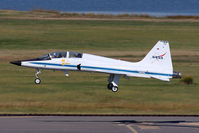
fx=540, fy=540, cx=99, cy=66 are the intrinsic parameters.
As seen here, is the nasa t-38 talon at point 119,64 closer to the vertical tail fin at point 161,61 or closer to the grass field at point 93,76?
the vertical tail fin at point 161,61

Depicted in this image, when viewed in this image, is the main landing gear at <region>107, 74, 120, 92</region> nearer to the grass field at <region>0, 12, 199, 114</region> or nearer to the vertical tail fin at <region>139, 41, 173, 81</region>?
the grass field at <region>0, 12, 199, 114</region>

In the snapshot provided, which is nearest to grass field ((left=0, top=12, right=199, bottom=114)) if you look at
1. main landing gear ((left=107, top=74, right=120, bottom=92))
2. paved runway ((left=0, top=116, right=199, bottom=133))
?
main landing gear ((left=107, top=74, right=120, bottom=92))

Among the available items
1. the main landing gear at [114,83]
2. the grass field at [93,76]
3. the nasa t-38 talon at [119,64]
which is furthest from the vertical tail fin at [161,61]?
the main landing gear at [114,83]

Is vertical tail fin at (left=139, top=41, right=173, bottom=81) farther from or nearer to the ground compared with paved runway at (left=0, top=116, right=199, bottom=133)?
farther from the ground

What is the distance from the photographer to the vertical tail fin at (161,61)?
122ft

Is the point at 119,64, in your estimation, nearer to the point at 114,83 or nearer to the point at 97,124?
the point at 114,83

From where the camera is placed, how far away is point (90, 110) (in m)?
33.3

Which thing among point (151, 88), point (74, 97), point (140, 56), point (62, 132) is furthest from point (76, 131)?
point (140, 56)

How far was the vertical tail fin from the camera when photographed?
37250 mm

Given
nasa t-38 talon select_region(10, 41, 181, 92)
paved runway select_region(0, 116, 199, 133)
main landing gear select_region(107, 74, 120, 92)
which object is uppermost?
nasa t-38 talon select_region(10, 41, 181, 92)

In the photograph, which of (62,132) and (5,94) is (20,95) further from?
(62,132)

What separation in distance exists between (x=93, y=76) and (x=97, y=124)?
20930 millimetres

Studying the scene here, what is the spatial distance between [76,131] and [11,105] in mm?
10031

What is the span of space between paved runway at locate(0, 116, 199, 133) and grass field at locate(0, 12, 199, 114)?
11.9 ft
